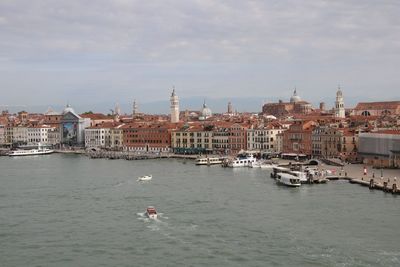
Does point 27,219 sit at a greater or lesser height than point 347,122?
lesser

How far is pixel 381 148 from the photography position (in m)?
24.0

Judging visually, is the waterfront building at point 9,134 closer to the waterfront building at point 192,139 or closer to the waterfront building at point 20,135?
the waterfront building at point 20,135


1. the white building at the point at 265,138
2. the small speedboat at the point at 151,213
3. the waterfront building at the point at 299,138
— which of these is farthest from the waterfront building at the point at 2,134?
the small speedboat at the point at 151,213

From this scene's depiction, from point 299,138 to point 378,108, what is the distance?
12484 millimetres

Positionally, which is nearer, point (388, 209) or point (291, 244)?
point (291, 244)

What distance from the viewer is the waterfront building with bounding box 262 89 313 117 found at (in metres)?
51.9

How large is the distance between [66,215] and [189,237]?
3.52 m

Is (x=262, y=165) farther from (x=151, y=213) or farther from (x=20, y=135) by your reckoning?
(x=20, y=135)

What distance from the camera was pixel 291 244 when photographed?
1145 cm

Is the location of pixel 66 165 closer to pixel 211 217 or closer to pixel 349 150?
pixel 349 150

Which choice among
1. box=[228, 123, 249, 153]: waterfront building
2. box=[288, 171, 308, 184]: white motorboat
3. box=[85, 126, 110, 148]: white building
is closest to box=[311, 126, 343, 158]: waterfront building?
box=[228, 123, 249, 153]: waterfront building

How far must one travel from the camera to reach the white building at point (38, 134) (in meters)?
45.1

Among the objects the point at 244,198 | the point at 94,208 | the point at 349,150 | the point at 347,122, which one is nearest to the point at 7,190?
the point at 94,208

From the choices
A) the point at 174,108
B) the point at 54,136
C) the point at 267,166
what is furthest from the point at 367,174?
the point at 54,136
